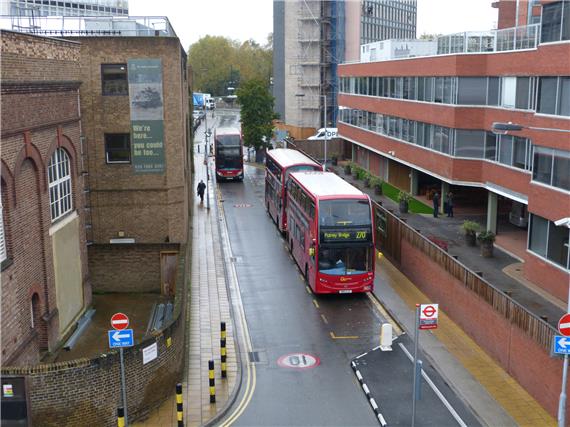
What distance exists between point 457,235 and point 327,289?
1159 centimetres

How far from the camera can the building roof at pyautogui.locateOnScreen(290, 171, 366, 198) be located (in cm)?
2525

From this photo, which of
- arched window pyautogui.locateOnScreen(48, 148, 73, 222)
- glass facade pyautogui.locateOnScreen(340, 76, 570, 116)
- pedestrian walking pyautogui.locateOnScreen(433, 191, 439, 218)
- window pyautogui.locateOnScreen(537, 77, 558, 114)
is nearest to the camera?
arched window pyautogui.locateOnScreen(48, 148, 73, 222)

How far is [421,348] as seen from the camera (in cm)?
2056

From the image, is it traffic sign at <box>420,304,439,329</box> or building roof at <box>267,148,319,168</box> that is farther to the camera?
building roof at <box>267,148,319,168</box>

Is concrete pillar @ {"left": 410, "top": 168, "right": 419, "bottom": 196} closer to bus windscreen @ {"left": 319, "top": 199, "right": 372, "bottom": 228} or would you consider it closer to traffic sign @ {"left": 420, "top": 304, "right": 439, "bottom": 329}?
bus windscreen @ {"left": 319, "top": 199, "right": 372, "bottom": 228}

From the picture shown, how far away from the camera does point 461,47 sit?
3522 centimetres

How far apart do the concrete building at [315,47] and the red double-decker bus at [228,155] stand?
93.7 ft

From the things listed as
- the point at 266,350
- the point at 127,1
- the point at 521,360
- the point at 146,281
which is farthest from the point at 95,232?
the point at 127,1

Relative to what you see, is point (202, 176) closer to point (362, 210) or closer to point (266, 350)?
point (362, 210)

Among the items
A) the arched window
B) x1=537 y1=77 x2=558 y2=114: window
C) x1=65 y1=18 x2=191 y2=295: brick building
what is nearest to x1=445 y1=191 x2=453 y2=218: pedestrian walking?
x1=537 y1=77 x2=558 y2=114: window

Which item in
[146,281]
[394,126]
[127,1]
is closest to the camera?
[146,281]

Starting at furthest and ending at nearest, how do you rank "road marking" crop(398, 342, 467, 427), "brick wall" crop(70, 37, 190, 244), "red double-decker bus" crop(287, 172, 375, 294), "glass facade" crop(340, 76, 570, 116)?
"brick wall" crop(70, 37, 190, 244), "red double-decker bus" crop(287, 172, 375, 294), "glass facade" crop(340, 76, 570, 116), "road marking" crop(398, 342, 467, 427)

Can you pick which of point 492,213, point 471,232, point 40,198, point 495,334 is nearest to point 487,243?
point 471,232

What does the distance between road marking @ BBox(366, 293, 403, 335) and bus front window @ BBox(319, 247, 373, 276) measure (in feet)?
4.33
